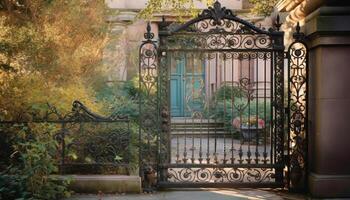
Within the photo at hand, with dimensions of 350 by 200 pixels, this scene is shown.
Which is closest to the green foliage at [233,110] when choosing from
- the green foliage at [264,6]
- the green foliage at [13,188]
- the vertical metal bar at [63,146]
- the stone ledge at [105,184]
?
the stone ledge at [105,184]

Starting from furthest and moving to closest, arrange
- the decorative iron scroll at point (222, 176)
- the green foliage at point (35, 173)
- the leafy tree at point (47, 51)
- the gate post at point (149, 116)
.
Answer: the leafy tree at point (47, 51), the decorative iron scroll at point (222, 176), the gate post at point (149, 116), the green foliage at point (35, 173)

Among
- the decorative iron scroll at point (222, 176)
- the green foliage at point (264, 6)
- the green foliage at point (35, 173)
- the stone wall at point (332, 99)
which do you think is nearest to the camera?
the green foliage at point (35, 173)

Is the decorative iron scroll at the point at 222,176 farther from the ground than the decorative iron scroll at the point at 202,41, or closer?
closer

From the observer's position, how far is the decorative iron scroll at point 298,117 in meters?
7.27

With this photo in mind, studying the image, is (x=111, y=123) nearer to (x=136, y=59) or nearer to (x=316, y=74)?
(x=316, y=74)

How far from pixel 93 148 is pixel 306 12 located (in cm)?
422

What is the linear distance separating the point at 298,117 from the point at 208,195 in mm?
1989

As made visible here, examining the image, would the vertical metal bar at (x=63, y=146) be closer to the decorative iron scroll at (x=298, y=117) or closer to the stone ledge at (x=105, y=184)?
the stone ledge at (x=105, y=184)

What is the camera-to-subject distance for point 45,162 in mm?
6383

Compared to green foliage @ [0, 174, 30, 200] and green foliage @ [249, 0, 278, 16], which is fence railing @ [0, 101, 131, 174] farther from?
green foliage @ [249, 0, 278, 16]

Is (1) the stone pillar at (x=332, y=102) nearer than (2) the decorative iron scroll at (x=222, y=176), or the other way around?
(1) the stone pillar at (x=332, y=102)

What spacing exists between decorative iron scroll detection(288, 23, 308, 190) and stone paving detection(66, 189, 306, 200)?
0.37 m

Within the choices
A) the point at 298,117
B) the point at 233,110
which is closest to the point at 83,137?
the point at 298,117

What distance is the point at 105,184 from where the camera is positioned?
7066mm
